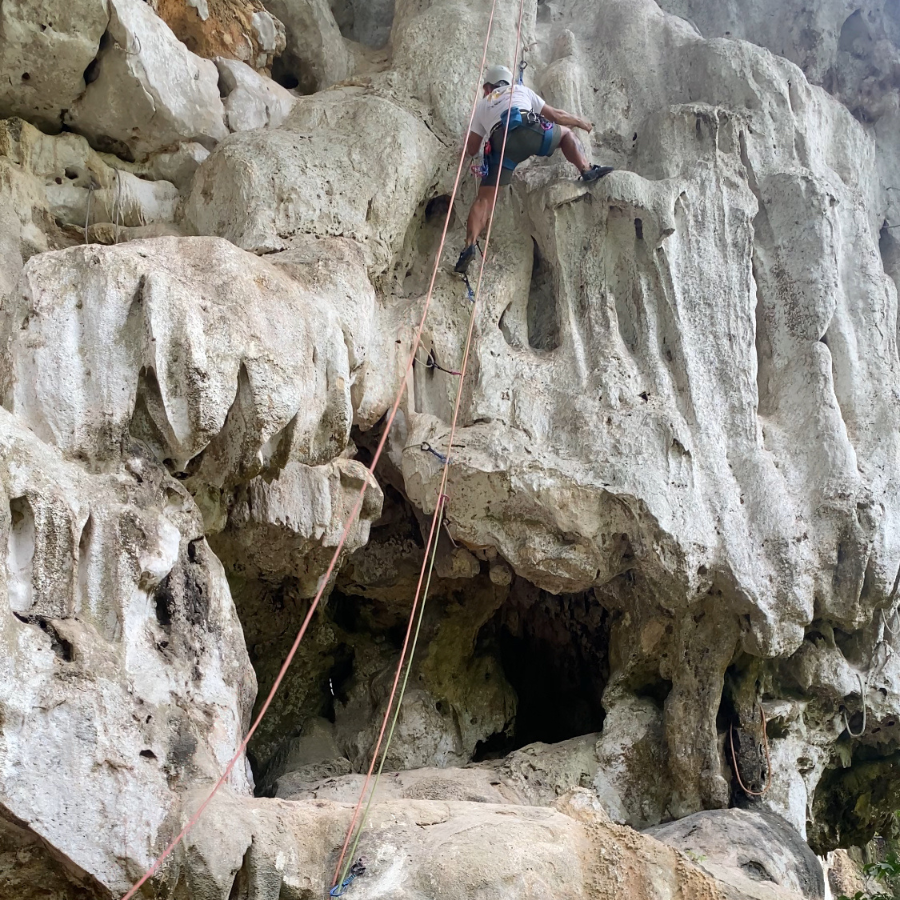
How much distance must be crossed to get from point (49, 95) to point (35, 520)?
379cm

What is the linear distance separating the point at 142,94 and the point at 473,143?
7.25 ft

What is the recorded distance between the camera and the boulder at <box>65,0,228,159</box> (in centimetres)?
708

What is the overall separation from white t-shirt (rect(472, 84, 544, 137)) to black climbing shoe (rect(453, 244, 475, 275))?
82 centimetres

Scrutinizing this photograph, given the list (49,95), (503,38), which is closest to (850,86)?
(503,38)

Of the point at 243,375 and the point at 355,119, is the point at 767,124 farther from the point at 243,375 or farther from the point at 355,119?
the point at 243,375

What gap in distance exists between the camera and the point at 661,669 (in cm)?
720

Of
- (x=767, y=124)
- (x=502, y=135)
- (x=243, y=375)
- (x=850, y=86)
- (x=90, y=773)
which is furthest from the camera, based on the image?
(x=850, y=86)

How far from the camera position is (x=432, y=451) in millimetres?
6652

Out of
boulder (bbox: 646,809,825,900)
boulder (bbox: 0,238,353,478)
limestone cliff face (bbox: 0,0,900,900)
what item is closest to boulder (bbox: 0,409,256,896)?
limestone cliff face (bbox: 0,0,900,900)

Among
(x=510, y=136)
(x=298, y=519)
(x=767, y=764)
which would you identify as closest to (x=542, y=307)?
(x=510, y=136)

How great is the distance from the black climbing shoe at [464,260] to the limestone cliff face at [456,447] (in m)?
0.07

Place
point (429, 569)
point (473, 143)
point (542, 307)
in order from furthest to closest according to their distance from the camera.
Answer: point (542, 307), point (473, 143), point (429, 569)

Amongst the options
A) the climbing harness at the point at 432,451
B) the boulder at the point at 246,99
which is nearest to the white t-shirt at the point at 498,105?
the boulder at the point at 246,99

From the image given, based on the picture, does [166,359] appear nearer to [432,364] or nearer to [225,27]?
[432,364]
